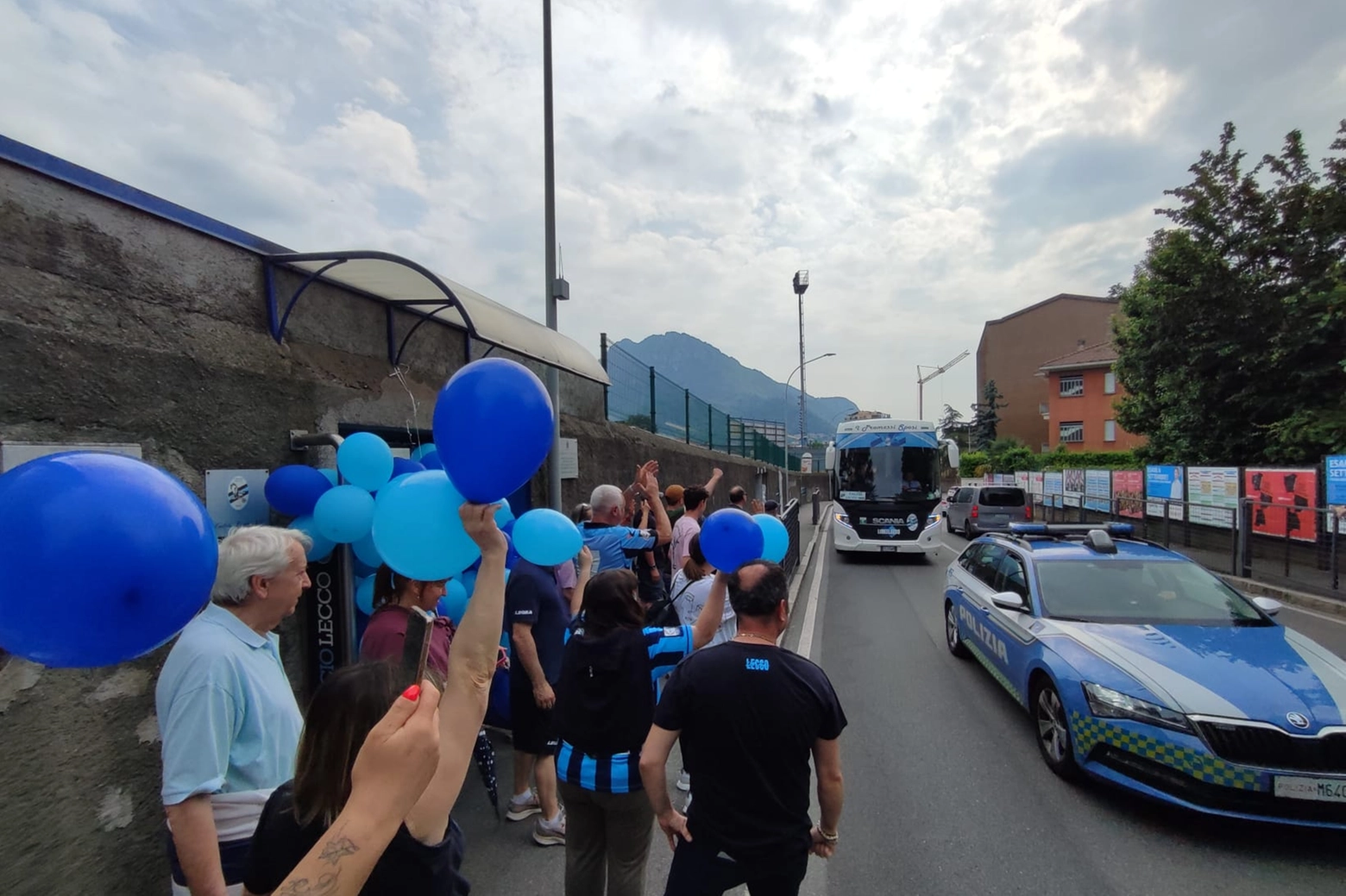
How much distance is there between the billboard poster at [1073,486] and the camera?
21.0 m

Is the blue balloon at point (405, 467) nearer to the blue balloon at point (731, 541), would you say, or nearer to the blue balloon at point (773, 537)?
the blue balloon at point (731, 541)

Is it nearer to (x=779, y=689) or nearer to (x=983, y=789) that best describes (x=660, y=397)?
(x=983, y=789)

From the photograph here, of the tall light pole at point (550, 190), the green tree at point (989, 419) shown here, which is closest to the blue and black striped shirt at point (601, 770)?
the tall light pole at point (550, 190)

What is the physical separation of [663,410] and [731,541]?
35.1 ft

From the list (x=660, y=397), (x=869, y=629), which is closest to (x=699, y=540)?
(x=869, y=629)

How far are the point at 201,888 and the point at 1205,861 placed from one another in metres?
4.25

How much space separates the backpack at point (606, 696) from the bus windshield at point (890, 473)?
1245 centimetres

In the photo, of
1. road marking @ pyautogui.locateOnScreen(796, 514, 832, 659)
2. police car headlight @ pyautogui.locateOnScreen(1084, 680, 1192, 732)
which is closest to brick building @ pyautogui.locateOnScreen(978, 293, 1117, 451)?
road marking @ pyautogui.locateOnScreen(796, 514, 832, 659)

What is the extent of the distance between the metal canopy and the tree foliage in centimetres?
1756

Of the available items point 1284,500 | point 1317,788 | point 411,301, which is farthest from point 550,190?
point 1284,500

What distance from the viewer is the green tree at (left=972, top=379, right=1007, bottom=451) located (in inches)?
2160

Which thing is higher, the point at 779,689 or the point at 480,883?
the point at 779,689

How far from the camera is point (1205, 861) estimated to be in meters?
3.18

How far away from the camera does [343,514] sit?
10.1ft
